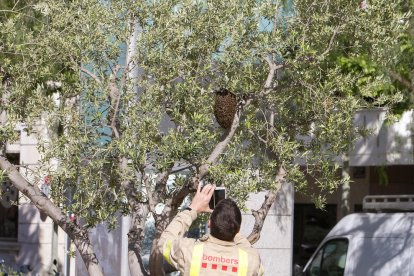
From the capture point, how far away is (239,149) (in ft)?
27.1

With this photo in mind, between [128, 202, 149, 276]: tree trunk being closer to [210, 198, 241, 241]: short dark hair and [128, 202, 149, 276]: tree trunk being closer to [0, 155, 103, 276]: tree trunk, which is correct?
[0, 155, 103, 276]: tree trunk

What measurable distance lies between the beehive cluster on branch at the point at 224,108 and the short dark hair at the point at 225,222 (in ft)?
7.17

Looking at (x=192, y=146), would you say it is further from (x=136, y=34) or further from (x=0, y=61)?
(x=0, y=61)

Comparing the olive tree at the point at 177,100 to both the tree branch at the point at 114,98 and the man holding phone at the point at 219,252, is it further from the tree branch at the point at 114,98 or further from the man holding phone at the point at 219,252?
the man holding phone at the point at 219,252

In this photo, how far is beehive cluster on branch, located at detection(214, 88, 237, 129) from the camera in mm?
7855

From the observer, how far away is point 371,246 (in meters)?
11.8

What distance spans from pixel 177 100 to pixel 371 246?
14.8ft

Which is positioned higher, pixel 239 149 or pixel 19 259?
pixel 239 149

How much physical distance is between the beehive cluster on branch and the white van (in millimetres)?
4170

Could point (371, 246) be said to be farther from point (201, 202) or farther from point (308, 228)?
point (308, 228)

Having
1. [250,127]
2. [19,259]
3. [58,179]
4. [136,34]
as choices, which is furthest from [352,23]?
[19,259]

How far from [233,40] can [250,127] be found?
77 centimetres

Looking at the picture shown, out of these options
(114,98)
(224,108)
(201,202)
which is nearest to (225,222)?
(201,202)

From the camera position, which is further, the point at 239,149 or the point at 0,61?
the point at 0,61
